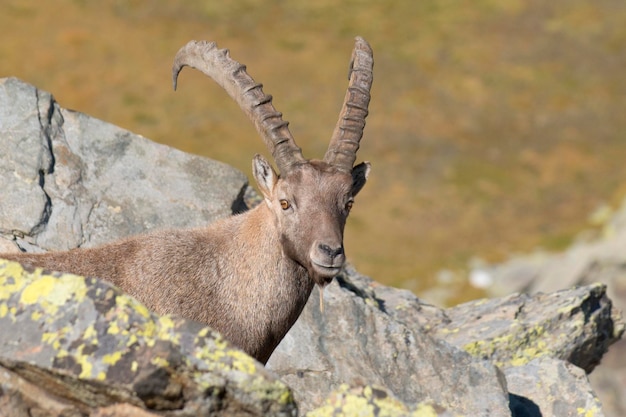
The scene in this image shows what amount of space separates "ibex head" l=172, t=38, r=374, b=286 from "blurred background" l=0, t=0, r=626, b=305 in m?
34.5

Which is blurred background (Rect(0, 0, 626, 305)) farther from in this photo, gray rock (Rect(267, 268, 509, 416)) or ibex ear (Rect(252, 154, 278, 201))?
ibex ear (Rect(252, 154, 278, 201))

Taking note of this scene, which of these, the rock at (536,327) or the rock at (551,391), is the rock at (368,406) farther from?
the rock at (536,327)

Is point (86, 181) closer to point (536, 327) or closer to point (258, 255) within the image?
point (258, 255)

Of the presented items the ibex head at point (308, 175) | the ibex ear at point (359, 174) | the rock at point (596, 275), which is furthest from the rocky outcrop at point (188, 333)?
the rock at point (596, 275)

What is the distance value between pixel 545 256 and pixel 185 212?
1472 inches

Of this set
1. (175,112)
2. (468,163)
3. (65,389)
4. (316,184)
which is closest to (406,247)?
(468,163)

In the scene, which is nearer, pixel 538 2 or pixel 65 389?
pixel 65 389

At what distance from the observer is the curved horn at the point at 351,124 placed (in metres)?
15.2

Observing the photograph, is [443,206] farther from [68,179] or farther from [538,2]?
[68,179]

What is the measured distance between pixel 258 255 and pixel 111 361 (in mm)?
4918

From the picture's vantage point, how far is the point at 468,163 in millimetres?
63375

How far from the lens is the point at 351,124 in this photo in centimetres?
1534

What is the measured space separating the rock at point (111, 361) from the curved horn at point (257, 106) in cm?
487

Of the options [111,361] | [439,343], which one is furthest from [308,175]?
[111,361]
